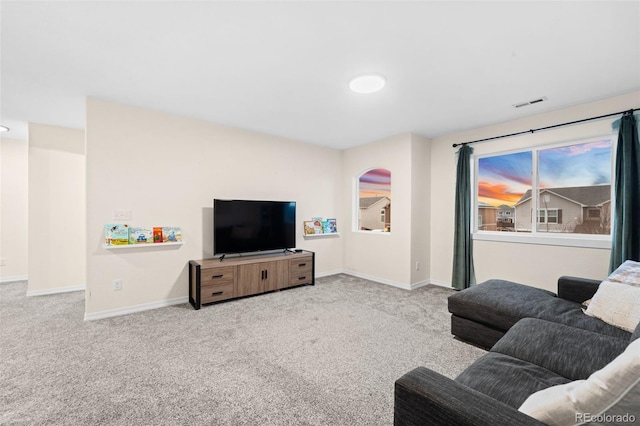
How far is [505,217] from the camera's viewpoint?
4.01m

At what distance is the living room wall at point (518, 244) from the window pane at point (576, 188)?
222 mm

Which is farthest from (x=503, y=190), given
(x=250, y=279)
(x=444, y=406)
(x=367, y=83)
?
(x=444, y=406)

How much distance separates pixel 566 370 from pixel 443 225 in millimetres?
3325

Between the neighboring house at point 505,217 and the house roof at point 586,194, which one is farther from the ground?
the house roof at point 586,194

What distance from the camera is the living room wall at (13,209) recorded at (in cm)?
472

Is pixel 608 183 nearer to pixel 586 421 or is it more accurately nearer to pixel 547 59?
pixel 547 59

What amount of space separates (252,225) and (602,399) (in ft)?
12.7

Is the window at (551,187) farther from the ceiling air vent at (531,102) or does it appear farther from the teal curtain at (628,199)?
the ceiling air vent at (531,102)

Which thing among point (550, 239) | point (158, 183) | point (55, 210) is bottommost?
point (550, 239)

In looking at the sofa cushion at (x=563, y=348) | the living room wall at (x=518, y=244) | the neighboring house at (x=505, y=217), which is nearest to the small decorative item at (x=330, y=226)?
the living room wall at (x=518, y=244)

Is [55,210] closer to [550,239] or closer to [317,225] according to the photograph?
[317,225]

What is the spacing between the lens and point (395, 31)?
196cm

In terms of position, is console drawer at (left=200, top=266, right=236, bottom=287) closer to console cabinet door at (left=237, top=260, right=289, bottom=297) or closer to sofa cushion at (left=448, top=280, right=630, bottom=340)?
console cabinet door at (left=237, top=260, right=289, bottom=297)

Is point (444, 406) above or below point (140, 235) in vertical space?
below
